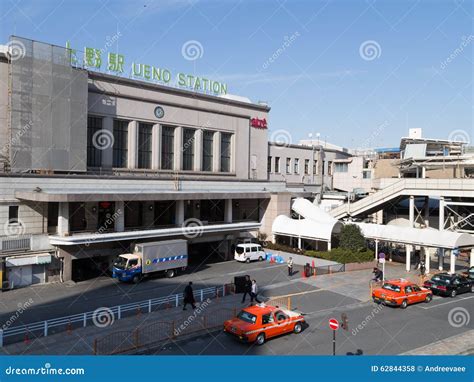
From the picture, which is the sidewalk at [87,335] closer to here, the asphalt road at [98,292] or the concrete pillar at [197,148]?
the asphalt road at [98,292]

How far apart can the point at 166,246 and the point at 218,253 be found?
1019 centimetres

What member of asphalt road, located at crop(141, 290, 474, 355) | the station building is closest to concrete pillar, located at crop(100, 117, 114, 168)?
the station building

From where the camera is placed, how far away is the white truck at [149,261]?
31656 mm

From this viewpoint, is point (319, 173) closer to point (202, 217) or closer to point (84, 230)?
point (202, 217)

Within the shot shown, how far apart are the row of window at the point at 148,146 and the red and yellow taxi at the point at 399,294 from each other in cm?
2566

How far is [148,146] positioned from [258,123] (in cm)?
1612

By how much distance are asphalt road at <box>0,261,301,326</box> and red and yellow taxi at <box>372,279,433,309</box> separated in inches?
308

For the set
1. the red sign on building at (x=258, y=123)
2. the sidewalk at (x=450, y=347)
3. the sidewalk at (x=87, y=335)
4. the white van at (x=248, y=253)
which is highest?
the red sign on building at (x=258, y=123)

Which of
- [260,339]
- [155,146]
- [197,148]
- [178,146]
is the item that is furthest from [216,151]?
[260,339]

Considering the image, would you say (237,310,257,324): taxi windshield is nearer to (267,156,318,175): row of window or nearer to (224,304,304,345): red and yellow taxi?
(224,304,304,345): red and yellow taxi

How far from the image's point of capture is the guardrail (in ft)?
67.9

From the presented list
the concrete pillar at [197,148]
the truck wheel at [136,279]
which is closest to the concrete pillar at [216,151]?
the concrete pillar at [197,148]

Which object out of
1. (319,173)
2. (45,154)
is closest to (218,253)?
(45,154)

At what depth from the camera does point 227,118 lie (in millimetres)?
51781
